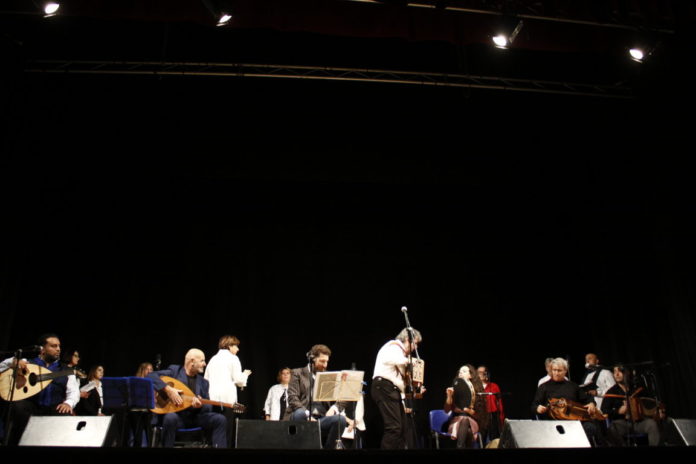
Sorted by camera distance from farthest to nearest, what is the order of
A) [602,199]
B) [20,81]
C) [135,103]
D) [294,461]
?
1. [602,199]
2. [135,103]
3. [20,81]
4. [294,461]

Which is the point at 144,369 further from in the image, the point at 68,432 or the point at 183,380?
the point at 68,432

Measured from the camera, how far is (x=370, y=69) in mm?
8133

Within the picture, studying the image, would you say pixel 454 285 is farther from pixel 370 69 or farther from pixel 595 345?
pixel 370 69

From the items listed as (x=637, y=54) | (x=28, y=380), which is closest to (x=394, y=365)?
(x=28, y=380)

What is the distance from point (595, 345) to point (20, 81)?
10.1 metres

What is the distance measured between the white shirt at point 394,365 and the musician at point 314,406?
32.9 inches

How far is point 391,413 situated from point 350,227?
15.3 ft

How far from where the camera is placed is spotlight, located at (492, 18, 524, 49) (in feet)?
19.7

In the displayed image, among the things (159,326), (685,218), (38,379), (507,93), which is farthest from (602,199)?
(38,379)

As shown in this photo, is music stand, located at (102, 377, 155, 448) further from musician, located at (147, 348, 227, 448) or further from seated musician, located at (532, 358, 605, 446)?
seated musician, located at (532, 358, 605, 446)

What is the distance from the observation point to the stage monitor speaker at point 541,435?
3293 millimetres

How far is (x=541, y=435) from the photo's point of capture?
3393 millimetres

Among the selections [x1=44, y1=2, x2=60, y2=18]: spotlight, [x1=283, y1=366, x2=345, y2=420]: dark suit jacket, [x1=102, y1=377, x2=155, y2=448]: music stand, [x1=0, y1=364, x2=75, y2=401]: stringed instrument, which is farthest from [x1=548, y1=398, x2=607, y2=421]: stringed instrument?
[x1=44, y1=2, x2=60, y2=18]: spotlight

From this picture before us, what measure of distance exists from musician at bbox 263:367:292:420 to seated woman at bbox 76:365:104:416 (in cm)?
236
